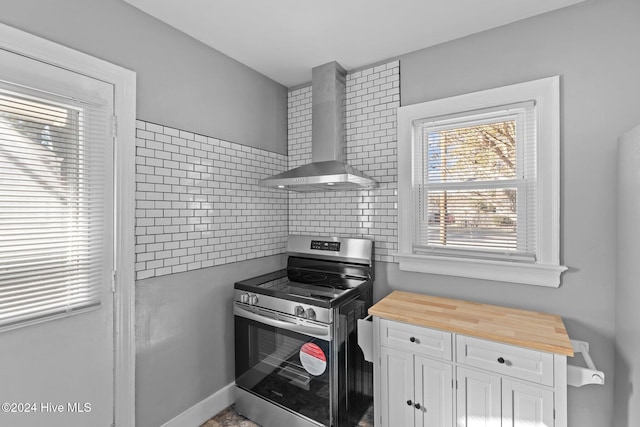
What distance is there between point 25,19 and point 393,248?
7.99 ft

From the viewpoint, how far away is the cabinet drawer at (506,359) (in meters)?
1.42

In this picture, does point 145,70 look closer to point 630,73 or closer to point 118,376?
point 118,376

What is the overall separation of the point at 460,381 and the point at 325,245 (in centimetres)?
136

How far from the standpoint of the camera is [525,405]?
1.45 metres

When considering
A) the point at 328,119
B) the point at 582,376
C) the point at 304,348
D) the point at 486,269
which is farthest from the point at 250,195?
the point at 582,376

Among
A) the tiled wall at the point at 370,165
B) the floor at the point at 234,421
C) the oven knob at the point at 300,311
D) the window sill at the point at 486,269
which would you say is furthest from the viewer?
the tiled wall at the point at 370,165

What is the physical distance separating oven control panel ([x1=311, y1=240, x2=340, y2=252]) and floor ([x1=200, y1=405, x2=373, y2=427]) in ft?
4.00

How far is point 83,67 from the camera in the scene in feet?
5.13

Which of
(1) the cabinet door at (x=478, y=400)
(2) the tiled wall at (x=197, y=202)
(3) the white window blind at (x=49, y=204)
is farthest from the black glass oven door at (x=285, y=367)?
(3) the white window blind at (x=49, y=204)

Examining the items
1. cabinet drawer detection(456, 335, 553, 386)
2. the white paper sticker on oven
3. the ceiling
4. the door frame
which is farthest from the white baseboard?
the ceiling

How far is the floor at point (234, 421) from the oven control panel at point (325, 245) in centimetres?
122

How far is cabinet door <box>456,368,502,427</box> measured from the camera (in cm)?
152

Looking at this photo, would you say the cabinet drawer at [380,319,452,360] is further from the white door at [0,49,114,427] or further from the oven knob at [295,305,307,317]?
the white door at [0,49,114,427]

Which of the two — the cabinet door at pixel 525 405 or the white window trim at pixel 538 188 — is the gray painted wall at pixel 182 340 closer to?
the white window trim at pixel 538 188
